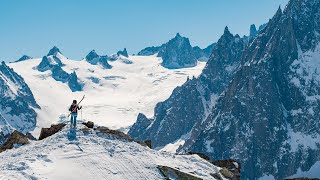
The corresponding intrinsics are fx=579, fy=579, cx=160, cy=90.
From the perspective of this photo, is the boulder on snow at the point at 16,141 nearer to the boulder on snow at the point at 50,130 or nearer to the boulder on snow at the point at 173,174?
the boulder on snow at the point at 50,130

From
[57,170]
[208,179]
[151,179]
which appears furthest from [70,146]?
[208,179]

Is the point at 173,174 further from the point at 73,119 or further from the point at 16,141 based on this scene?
the point at 16,141

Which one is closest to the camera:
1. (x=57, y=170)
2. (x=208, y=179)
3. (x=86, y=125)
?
(x=57, y=170)

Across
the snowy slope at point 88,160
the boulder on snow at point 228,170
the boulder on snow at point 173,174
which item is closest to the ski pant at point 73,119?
the snowy slope at point 88,160

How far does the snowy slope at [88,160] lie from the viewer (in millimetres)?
46188

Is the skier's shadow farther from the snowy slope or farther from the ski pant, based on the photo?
the ski pant

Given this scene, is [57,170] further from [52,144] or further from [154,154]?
[154,154]

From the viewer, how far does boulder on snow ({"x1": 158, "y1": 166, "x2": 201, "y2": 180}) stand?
49156mm

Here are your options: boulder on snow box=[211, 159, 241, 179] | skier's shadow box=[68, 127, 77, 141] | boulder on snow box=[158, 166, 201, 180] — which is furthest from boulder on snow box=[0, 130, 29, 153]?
boulder on snow box=[211, 159, 241, 179]

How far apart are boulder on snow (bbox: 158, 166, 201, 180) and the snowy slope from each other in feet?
1.84

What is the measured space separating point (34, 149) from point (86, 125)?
9065mm

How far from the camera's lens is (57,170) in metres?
46.3

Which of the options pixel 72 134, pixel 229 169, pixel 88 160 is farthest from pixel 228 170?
pixel 72 134

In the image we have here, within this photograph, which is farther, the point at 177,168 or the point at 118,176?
the point at 177,168
